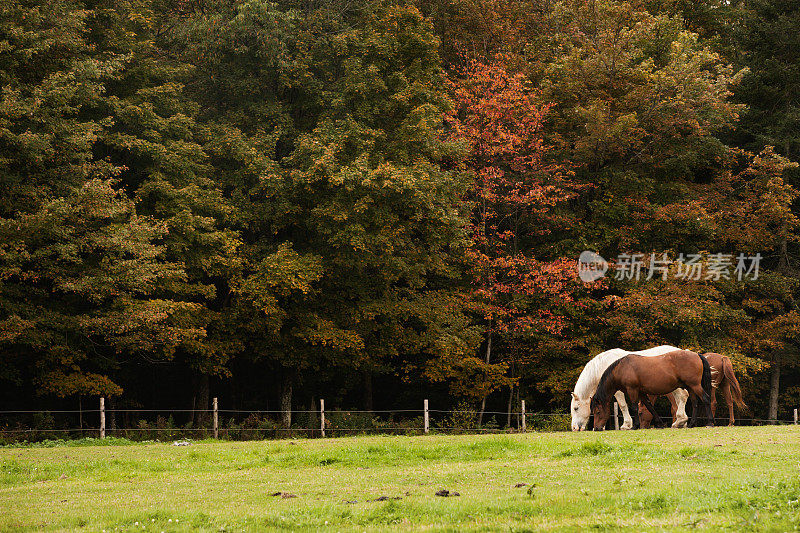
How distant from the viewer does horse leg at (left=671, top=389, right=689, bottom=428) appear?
23.4 meters

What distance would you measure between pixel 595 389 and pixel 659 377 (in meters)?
2.31

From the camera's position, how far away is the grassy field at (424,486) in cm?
775

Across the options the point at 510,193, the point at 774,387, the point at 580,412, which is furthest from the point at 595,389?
the point at 774,387

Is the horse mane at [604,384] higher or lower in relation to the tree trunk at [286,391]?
higher

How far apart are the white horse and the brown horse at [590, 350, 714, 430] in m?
0.44

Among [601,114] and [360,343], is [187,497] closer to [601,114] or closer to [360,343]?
[360,343]

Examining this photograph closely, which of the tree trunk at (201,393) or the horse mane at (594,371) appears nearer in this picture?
the horse mane at (594,371)

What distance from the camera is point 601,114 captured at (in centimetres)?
3238

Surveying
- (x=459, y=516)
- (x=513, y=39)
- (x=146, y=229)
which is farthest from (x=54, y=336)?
(x=513, y=39)

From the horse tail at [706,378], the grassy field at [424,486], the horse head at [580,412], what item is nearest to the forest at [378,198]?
the horse head at [580,412]

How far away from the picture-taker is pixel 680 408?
23875mm

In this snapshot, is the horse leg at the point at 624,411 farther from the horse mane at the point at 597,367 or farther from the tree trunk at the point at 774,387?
the tree trunk at the point at 774,387

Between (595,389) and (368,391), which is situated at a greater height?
(595,389)

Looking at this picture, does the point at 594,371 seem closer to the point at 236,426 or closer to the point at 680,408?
the point at 680,408
